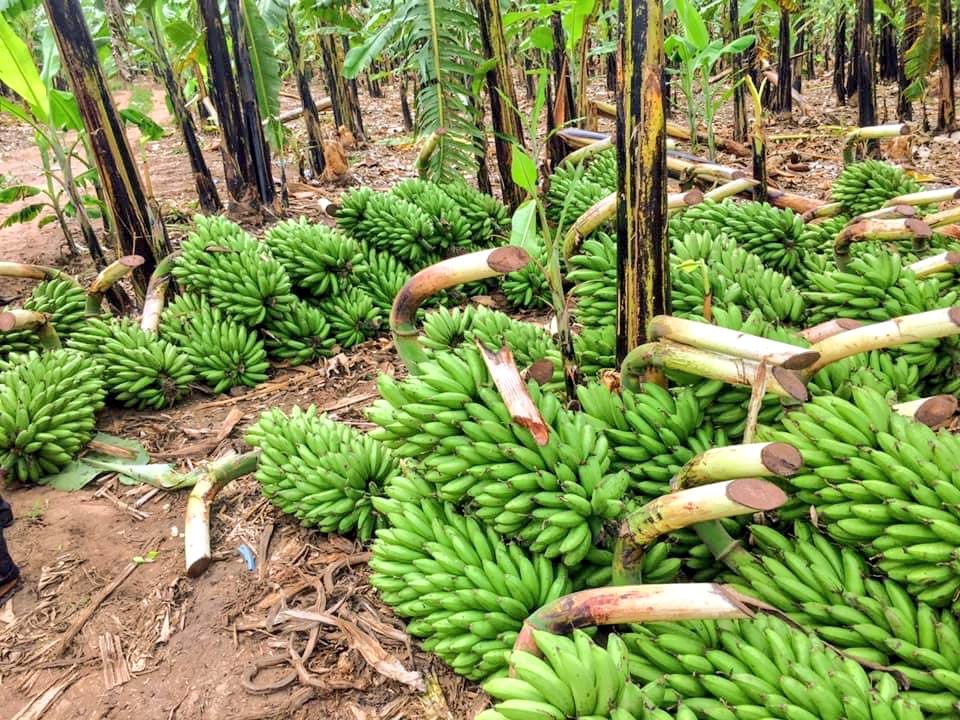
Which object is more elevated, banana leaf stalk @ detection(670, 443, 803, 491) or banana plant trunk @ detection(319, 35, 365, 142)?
banana plant trunk @ detection(319, 35, 365, 142)

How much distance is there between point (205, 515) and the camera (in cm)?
265

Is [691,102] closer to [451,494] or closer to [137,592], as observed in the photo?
[451,494]

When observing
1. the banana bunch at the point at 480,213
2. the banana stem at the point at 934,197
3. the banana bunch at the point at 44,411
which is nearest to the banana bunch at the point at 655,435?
the banana stem at the point at 934,197

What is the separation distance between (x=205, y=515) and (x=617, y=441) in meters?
1.72

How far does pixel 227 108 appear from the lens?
588 cm

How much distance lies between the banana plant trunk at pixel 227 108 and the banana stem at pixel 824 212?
15.9 ft

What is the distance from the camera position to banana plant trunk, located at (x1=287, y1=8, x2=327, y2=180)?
27.1 feet

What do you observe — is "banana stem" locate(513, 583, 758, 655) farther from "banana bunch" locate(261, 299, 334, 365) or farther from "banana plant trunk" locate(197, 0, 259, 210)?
"banana plant trunk" locate(197, 0, 259, 210)

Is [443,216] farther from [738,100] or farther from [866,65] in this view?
[738,100]

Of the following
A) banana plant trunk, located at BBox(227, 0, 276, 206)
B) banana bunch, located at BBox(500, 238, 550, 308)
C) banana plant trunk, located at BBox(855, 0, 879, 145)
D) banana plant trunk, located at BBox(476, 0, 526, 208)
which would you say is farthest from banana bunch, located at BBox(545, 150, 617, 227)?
banana plant trunk, located at BBox(227, 0, 276, 206)

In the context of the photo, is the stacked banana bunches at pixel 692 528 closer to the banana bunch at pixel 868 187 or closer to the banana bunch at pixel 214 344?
the banana bunch at pixel 868 187

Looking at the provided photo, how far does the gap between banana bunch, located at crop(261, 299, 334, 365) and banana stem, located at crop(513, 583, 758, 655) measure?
117 inches

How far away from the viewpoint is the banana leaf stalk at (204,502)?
97.5 inches

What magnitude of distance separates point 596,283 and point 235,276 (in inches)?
86.8
